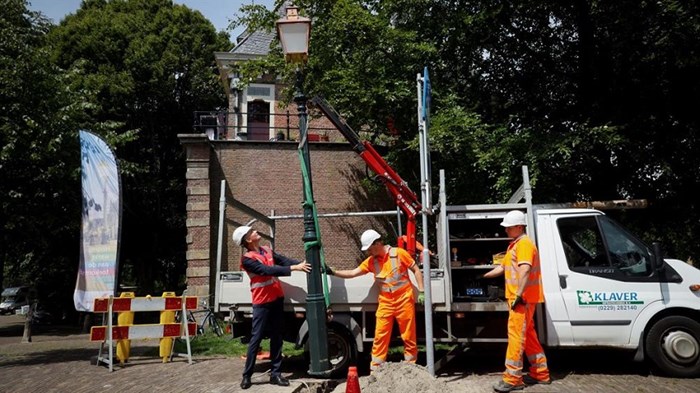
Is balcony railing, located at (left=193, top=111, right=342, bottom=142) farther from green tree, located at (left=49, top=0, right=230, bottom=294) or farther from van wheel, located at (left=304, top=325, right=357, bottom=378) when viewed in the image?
van wheel, located at (left=304, top=325, right=357, bottom=378)

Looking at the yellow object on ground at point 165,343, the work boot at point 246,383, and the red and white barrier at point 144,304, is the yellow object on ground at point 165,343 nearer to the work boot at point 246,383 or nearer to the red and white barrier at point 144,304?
the red and white barrier at point 144,304

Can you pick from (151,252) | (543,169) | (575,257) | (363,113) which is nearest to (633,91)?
(543,169)

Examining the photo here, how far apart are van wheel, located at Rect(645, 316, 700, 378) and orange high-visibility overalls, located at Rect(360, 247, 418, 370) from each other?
9.95 feet

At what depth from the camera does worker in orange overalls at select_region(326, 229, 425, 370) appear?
22.7ft

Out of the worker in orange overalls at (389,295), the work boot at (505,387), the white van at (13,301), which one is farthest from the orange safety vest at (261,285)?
the white van at (13,301)

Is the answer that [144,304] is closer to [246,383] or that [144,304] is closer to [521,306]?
[246,383]

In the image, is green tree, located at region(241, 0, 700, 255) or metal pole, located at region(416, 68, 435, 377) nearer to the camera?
metal pole, located at region(416, 68, 435, 377)

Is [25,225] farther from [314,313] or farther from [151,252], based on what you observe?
[151,252]

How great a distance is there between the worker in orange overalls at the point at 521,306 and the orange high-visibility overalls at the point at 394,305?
3.81ft

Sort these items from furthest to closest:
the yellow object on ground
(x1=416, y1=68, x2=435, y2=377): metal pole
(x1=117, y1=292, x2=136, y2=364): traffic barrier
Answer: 1. the yellow object on ground
2. (x1=117, y1=292, x2=136, y2=364): traffic barrier
3. (x1=416, y1=68, x2=435, y2=377): metal pole

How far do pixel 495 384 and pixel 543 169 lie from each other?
652cm

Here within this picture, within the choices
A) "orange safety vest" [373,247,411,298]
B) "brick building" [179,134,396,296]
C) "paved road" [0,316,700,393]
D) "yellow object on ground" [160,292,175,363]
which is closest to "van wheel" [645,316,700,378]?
"paved road" [0,316,700,393]

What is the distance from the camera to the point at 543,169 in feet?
39.3

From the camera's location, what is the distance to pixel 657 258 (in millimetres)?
7121
